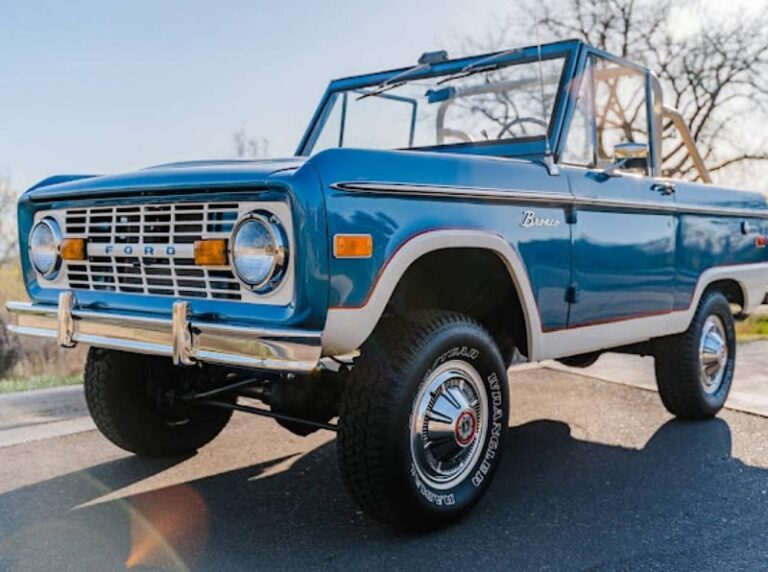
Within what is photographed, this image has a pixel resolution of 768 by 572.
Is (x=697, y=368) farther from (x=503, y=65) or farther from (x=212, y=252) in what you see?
(x=212, y=252)

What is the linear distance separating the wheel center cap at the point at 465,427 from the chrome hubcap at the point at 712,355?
89.2 inches

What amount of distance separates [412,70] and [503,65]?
1.84 feet

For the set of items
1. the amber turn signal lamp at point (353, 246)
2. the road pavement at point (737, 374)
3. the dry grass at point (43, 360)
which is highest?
the amber turn signal lamp at point (353, 246)

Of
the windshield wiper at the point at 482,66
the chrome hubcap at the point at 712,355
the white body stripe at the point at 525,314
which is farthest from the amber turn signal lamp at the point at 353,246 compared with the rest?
the chrome hubcap at the point at 712,355

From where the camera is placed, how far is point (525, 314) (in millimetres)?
3445

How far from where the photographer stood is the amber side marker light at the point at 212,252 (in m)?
2.75

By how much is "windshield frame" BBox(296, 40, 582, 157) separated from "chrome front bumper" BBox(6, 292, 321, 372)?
1.75 meters

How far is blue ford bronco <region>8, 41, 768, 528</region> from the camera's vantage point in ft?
8.82

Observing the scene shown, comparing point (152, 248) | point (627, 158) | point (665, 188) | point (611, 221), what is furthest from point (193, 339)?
point (665, 188)

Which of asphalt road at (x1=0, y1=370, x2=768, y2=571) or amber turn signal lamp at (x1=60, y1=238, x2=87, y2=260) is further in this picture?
amber turn signal lamp at (x1=60, y1=238, x2=87, y2=260)

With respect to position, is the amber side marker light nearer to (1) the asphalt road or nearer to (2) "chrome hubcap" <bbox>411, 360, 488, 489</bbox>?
(2) "chrome hubcap" <bbox>411, 360, 488, 489</bbox>

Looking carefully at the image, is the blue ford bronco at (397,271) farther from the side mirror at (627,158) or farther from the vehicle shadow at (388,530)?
the vehicle shadow at (388,530)

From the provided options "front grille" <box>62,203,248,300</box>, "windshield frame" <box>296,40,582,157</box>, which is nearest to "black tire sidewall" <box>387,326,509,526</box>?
"front grille" <box>62,203,248,300</box>

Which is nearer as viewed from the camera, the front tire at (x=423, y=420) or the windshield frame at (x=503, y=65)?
the front tire at (x=423, y=420)
